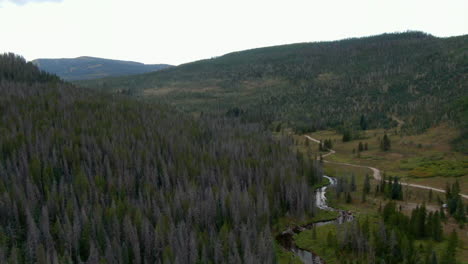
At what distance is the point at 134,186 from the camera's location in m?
78.3

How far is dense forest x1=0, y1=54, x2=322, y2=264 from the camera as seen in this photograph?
172 ft

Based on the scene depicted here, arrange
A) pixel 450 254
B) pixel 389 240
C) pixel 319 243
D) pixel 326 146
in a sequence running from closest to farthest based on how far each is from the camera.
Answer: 1. pixel 450 254
2. pixel 389 240
3. pixel 319 243
4. pixel 326 146

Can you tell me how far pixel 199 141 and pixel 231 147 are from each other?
1554 cm

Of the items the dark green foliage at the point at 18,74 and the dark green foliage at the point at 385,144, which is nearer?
the dark green foliage at the point at 385,144

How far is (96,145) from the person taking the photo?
3706 inches

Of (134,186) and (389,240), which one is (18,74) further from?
(389,240)

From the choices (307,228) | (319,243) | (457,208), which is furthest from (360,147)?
(319,243)

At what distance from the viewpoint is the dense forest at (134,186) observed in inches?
2066

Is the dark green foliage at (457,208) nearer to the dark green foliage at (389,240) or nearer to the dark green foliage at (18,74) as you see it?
the dark green foliage at (389,240)

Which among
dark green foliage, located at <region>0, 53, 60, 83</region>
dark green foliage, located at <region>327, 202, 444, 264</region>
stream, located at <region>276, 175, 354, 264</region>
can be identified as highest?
dark green foliage, located at <region>0, 53, 60, 83</region>

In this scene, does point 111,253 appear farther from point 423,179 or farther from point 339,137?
point 339,137

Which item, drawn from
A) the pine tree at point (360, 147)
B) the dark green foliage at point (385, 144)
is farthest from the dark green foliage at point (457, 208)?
the pine tree at point (360, 147)

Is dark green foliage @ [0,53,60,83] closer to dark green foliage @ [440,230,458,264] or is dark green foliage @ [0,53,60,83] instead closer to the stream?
the stream

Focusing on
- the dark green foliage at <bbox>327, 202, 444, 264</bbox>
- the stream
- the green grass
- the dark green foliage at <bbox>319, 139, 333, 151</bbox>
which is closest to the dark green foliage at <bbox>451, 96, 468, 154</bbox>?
the dark green foliage at <bbox>319, 139, 333, 151</bbox>
